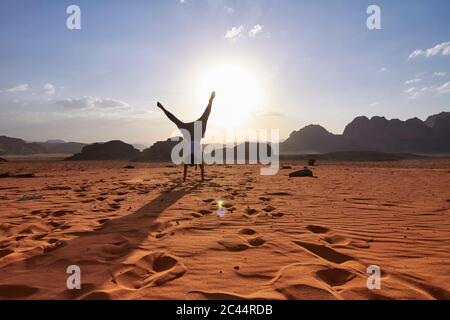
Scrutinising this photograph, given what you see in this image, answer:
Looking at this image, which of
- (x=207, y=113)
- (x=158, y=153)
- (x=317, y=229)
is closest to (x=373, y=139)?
(x=158, y=153)

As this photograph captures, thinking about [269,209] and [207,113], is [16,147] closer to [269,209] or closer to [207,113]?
[207,113]

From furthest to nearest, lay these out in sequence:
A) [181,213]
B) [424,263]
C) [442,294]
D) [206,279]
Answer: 1. [181,213]
2. [424,263]
3. [206,279]
4. [442,294]

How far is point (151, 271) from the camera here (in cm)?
305

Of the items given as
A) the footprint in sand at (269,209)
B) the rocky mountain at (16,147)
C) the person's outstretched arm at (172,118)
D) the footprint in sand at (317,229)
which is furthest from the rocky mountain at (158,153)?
the rocky mountain at (16,147)

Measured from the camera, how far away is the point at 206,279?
2.82 metres

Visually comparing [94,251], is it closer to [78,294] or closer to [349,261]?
[78,294]

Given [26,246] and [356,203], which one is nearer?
[26,246]

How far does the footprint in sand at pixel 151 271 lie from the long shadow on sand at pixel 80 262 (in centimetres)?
14

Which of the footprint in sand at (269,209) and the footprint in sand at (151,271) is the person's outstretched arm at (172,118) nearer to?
the footprint in sand at (269,209)

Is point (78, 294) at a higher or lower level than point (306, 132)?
lower

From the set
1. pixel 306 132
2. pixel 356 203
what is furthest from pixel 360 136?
pixel 356 203

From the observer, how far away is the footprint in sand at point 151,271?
2773 mm

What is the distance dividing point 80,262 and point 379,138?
110728mm
